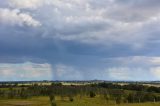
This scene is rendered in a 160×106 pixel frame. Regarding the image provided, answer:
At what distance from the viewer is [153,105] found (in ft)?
380

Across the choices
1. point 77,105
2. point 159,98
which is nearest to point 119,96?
point 159,98

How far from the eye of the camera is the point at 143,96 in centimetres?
17400

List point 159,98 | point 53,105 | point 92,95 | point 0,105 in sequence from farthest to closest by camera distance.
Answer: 1. point 92,95
2. point 159,98
3. point 0,105
4. point 53,105

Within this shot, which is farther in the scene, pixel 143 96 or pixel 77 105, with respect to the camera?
pixel 143 96

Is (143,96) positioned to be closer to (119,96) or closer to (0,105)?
(119,96)

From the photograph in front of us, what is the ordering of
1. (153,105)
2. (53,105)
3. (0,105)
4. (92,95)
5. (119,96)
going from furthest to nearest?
1. (92,95)
2. (119,96)
3. (0,105)
4. (53,105)
5. (153,105)

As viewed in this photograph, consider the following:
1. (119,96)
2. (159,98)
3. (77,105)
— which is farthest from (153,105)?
(119,96)

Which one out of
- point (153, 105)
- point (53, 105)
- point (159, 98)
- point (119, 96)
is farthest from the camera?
point (119, 96)

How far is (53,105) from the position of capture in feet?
436

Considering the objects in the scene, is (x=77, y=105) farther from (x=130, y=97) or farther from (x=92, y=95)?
(x=92, y=95)

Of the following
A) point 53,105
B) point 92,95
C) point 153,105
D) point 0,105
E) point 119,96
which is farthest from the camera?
point 92,95

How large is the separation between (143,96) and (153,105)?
194 ft

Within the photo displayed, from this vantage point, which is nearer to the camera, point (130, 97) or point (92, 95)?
point (130, 97)

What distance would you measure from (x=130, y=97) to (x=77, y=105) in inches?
1760
